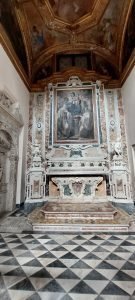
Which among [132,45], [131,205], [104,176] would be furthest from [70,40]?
[131,205]

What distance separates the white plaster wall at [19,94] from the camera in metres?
5.85

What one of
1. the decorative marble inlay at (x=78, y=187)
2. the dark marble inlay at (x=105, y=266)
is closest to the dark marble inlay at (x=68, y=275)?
the dark marble inlay at (x=105, y=266)

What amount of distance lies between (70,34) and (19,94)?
3873mm

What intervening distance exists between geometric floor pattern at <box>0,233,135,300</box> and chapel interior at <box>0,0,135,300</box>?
1.3 inches

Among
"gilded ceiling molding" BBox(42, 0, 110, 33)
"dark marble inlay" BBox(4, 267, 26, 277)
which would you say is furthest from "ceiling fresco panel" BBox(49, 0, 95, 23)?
"dark marble inlay" BBox(4, 267, 26, 277)

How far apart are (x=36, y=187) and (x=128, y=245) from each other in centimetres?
420

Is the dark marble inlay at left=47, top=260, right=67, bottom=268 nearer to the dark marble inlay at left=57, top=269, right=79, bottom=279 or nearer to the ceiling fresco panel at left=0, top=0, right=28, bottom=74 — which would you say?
the dark marble inlay at left=57, top=269, right=79, bottom=279

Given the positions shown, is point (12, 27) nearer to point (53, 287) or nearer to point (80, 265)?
point (80, 265)

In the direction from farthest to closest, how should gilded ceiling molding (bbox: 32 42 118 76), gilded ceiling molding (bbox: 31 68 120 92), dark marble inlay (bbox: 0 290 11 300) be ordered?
gilded ceiling molding (bbox: 32 42 118 76)
gilded ceiling molding (bbox: 31 68 120 92)
dark marble inlay (bbox: 0 290 11 300)

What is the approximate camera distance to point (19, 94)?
289 inches

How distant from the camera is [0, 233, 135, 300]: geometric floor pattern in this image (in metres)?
2.20

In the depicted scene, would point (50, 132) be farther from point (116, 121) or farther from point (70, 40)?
point (70, 40)

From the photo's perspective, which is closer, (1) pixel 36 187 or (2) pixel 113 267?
(2) pixel 113 267

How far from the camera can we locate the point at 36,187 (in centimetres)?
696
